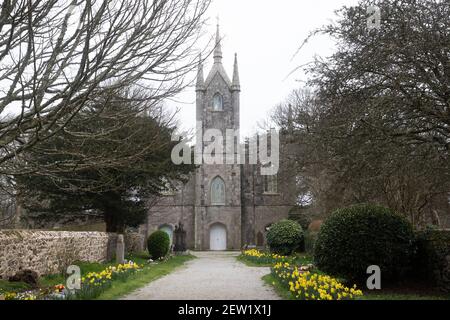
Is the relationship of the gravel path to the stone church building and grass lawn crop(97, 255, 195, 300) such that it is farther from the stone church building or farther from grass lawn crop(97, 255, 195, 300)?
the stone church building

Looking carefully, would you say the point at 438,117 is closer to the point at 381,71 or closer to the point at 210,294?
the point at 381,71

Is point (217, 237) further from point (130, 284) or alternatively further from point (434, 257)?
point (434, 257)

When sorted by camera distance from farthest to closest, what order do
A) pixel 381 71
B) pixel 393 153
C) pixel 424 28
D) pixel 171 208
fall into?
1. pixel 171 208
2. pixel 393 153
3. pixel 381 71
4. pixel 424 28

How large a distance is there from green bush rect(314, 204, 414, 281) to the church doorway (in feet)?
98.1

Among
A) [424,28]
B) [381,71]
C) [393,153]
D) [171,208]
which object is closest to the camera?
[424,28]

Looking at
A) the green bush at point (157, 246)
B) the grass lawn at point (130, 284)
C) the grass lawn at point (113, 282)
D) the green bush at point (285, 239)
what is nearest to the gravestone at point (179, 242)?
the green bush at point (157, 246)

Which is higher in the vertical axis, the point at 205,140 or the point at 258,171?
the point at 205,140

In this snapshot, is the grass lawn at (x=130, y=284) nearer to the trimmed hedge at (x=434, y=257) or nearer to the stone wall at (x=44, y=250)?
the stone wall at (x=44, y=250)

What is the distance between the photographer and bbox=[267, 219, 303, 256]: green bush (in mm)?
23859

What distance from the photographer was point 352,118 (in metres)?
8.70

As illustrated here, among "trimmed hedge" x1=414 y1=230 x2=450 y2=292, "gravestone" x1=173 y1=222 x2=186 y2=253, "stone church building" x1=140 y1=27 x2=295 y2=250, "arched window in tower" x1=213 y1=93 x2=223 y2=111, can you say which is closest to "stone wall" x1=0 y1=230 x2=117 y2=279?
"trimmed hedge" x1=414 y1=230 x2=450 y2=292

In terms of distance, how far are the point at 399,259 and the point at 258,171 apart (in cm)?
3235

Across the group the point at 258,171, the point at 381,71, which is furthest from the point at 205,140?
the point at 381,71

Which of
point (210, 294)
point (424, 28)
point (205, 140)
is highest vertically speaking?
point (205, 140)
